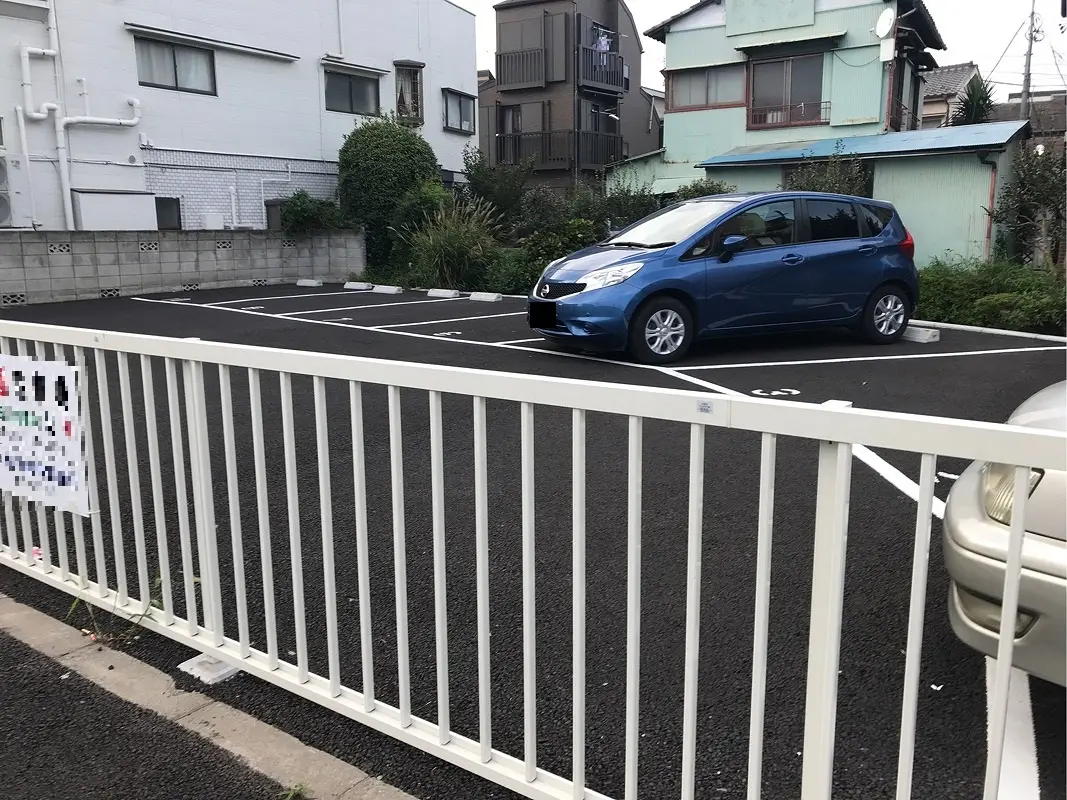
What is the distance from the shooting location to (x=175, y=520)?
164 inches

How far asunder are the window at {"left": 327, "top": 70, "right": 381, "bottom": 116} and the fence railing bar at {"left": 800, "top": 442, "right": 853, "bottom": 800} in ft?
68.6

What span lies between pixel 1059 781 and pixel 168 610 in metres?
2.71

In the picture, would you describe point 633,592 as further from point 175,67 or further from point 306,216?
point 175,67

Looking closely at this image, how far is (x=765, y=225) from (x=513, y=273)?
6.45m

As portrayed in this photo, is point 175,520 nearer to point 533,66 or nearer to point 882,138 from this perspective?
point 882,138

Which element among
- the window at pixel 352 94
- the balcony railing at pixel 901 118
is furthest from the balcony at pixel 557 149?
the balcony railing at pixel 901 118

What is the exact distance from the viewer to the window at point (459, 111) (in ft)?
76.4

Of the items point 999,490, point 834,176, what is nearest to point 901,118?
point 834,176

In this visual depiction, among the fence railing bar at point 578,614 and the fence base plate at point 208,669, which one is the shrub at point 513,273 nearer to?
the fence base plate at point 208,669

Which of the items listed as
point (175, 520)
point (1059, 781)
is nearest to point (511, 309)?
point (175, 520)

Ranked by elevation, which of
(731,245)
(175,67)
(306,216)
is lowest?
(731,245)

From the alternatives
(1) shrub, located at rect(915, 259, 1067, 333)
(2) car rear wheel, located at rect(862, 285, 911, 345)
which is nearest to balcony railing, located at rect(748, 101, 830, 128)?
(1) shrub, located at rect(915, 259, 1067, 333)

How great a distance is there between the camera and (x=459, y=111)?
23.9 m

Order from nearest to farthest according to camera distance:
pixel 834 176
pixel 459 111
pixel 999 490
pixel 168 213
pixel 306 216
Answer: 1. pixel 999 490
2. pixel 834 176
3. pixel 168 213
4. pixel 306 216
5. pixel 459 111
